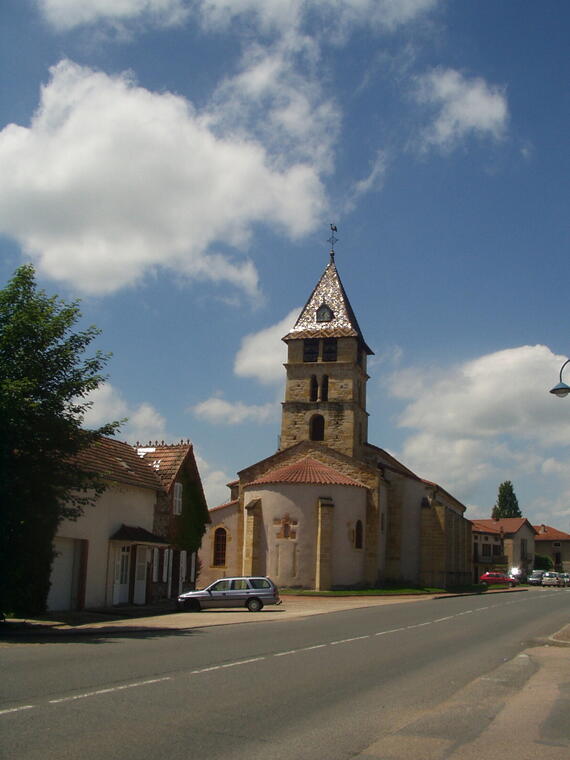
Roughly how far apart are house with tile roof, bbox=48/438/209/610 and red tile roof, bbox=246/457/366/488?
10.4 m

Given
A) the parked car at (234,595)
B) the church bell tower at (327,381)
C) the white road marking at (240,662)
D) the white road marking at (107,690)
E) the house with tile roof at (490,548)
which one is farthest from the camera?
the house with tile roof at (490,548)

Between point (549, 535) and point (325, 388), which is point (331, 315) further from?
point (549, 535)

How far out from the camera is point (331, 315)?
54594mm

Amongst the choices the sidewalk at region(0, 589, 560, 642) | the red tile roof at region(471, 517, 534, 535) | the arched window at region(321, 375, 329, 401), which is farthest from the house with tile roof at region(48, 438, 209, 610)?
the red tile roof at region(471, 517, 534, 535)

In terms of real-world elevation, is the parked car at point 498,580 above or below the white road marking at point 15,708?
below

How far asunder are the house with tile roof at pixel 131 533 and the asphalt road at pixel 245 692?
772cm

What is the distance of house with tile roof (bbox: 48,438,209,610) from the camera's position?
26.1 meters

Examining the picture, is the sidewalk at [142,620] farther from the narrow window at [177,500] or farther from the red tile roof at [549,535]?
the red tile roof at [549,535]

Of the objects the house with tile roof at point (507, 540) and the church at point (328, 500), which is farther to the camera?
the house with tile roof at point (507, 540)

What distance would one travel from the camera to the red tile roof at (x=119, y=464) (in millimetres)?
27587

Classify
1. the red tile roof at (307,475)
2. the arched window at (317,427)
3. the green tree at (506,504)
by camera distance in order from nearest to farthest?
the red tile roof at (307,475) < the arched window at (317,427) < the green tree at (506,504)

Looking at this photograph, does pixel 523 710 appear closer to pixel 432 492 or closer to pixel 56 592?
pixel 56 592

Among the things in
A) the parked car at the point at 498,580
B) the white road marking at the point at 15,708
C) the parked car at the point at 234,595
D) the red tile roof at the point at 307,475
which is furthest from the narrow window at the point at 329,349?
the white road marking at the point at 15,708

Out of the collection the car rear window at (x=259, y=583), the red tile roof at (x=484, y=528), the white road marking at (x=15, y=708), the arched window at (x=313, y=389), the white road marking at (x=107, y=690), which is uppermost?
the arched window at (x=313, y=389)
